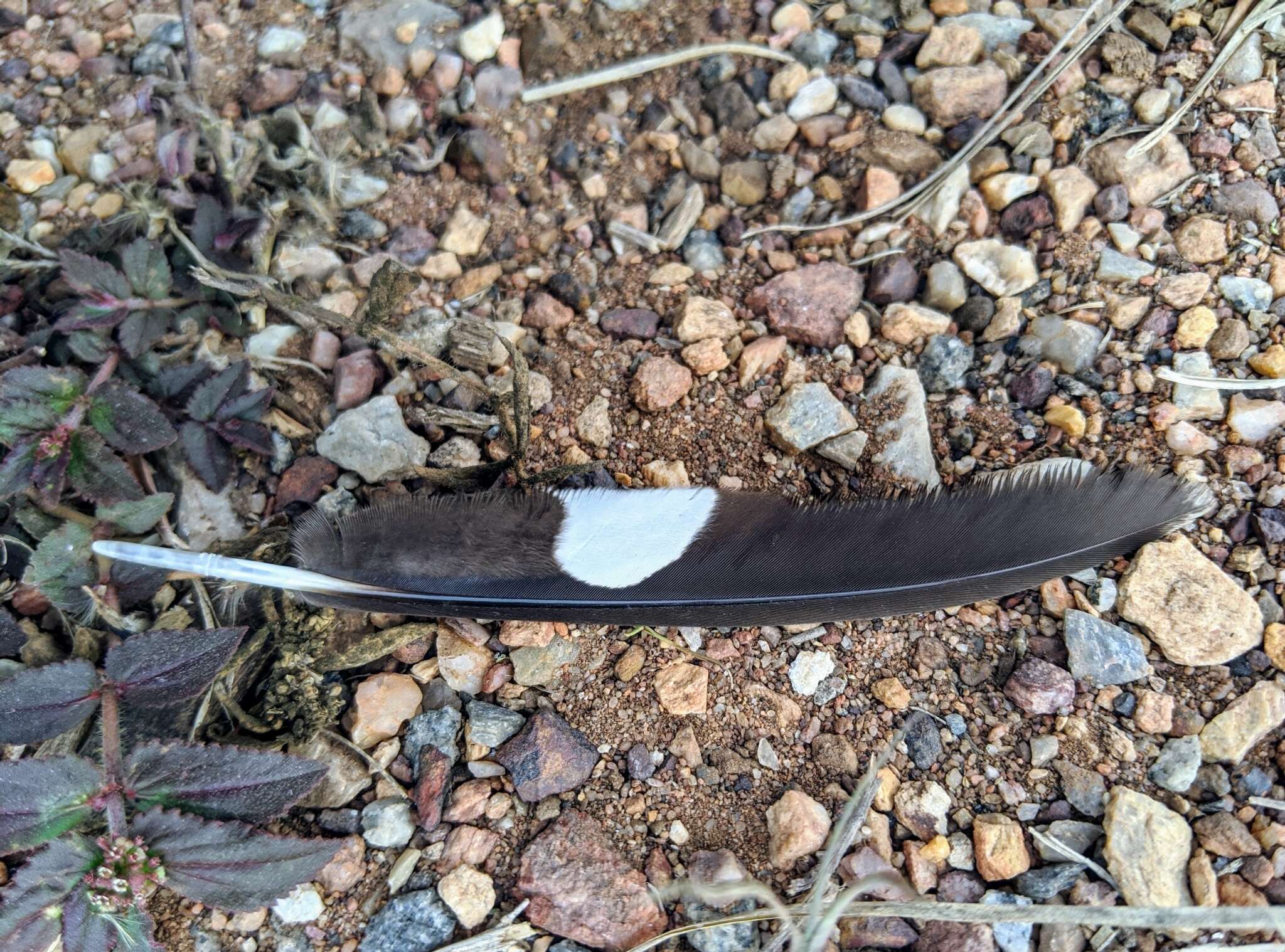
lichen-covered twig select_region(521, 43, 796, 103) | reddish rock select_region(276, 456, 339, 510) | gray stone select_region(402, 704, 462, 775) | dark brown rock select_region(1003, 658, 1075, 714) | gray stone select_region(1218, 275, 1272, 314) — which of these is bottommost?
gray stone select_region(402, 704, 462, 775)

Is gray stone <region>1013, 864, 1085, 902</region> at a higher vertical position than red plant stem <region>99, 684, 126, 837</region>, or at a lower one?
lower

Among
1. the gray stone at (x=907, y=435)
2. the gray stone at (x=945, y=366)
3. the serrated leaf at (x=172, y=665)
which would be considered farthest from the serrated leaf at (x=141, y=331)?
the gray stone at (x=945, y=366)

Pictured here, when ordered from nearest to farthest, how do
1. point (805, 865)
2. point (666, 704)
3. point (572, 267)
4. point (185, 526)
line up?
point (805, 865) < point (666, 704) < point (185, 526) < point (572, 267)

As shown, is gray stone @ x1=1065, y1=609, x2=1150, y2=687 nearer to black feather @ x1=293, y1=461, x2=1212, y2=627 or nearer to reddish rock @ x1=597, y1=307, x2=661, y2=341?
black feather @ x1=293, y1=461, x2=1212, y2=627

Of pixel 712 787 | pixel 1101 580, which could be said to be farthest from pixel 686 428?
pixel 1101 580

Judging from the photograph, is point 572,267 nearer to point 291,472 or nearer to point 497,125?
point 497,125

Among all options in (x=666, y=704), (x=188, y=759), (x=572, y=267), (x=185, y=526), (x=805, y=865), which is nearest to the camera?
(x=188, y=759)

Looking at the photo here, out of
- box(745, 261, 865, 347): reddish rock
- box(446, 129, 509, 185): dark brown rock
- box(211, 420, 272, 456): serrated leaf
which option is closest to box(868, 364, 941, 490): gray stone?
box(745, 261, 865, 347): reddish rock
